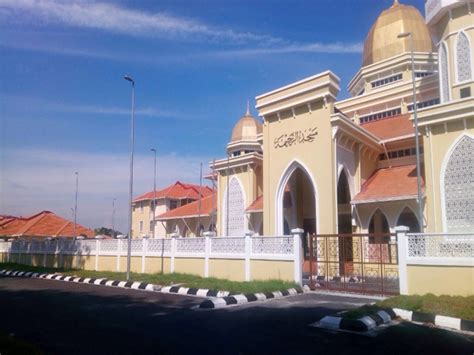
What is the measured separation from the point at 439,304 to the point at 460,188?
6720 millimetres

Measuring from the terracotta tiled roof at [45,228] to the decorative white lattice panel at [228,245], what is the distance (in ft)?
79.5

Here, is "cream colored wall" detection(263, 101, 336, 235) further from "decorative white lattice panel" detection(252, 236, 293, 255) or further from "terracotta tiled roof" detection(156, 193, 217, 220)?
"terracotta tiled roof" detection(156, 193, 217, 220)

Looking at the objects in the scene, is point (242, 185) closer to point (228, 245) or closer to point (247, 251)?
point (228, 245)

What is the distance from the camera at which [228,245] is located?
44.8 feet

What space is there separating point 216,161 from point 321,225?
930cm

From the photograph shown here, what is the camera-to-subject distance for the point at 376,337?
20.4 feet

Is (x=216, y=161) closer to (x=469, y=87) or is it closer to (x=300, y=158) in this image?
(x=300, y=158)

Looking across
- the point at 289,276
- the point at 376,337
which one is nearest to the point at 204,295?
the point at 289,276

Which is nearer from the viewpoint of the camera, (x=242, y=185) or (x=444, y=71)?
(x=444, y=71)

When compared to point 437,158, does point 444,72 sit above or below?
above

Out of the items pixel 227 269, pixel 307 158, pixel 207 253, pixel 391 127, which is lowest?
pixel 227 269

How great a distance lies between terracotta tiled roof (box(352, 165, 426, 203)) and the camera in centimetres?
1545

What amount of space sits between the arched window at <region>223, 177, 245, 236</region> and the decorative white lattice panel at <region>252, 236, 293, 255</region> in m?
8.59

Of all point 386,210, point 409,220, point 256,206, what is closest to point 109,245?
point 256,206
